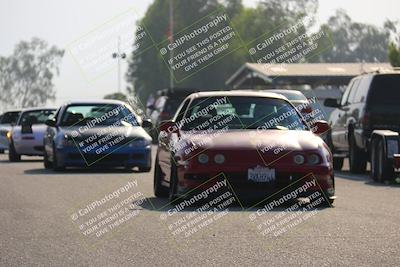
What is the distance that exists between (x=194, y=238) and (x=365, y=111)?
11.4m

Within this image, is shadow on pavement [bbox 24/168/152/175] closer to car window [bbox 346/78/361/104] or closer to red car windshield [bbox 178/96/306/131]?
car window [bbox 346/78/361/104]

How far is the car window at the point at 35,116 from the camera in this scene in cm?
3108

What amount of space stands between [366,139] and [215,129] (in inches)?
288

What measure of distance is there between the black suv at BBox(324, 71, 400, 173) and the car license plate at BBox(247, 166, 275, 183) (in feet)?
25.6

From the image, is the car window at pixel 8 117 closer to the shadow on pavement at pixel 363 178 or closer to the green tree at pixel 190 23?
the shadow on pavement at pixel 363 178

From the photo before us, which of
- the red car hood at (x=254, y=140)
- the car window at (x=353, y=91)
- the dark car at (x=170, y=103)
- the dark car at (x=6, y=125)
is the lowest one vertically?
the dark car at (x=170, y=103)

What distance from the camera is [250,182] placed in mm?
14133

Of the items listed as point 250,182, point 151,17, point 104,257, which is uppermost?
point 104,257

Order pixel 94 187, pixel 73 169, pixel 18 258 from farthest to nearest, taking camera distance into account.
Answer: pixel 73 169
pixel 94 187
pixel 18 258

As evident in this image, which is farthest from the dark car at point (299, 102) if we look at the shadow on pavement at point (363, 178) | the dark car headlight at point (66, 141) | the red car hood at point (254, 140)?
the red car hood at point (254, 140)

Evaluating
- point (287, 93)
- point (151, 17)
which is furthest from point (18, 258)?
point (151, 17)

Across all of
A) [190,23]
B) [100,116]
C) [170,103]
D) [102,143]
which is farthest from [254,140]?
[190,23]

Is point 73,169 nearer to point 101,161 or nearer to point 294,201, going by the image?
point 101,161

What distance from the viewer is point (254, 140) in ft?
47.4
